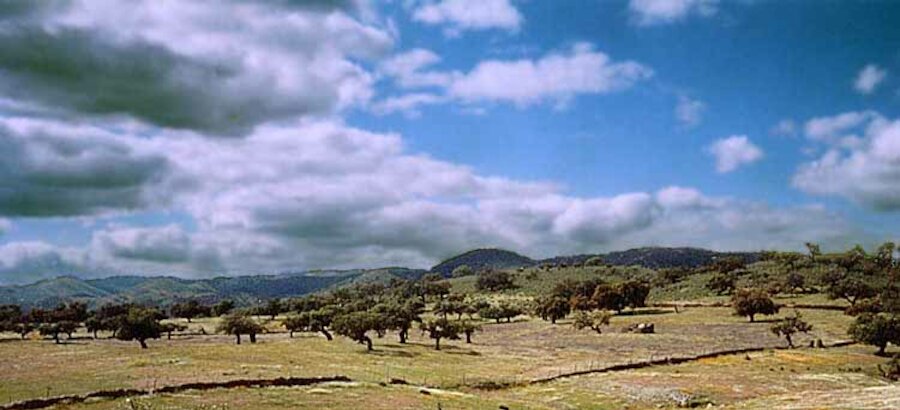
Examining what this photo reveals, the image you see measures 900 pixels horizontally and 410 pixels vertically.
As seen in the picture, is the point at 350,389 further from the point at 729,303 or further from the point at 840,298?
the point at 840,298

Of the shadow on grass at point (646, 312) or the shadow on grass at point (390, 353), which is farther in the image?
the shadow on grass at point (646, 312)

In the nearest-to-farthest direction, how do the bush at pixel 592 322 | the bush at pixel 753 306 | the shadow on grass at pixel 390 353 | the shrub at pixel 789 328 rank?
the shadow on grass at pixel 390 353 < the shrub at pixel 789 328 < the bush at pixel 753 306 < the bush at pixel 592 322

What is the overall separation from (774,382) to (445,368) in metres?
38.1

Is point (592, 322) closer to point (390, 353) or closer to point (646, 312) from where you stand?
point (646, 312)

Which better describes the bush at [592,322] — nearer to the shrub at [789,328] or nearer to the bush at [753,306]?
the bush at [753,306]

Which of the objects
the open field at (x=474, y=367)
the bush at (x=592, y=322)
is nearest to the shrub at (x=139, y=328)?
the open field at (x=474, y=367)

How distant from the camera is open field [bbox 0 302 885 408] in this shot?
64500mm

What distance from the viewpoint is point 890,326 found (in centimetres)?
10331

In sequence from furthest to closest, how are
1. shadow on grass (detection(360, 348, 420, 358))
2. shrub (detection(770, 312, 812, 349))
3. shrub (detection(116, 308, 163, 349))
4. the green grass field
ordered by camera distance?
shrub (detection(116, 308, 163, 349))
shrub (detection(770, 312, 812, 349))
shadow on grass (detection(360, 348, 420, 358))
the green grass field

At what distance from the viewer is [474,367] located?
90.4m

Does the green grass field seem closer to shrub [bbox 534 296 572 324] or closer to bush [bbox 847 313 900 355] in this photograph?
bush [bbox 847 313 900 355]

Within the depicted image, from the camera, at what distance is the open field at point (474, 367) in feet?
212

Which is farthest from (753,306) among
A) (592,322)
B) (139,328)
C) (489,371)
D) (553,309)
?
(139,328)

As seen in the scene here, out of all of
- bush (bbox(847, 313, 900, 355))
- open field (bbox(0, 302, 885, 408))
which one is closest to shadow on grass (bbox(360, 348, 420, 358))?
open field (bbox(0, 302, 885, 408))
